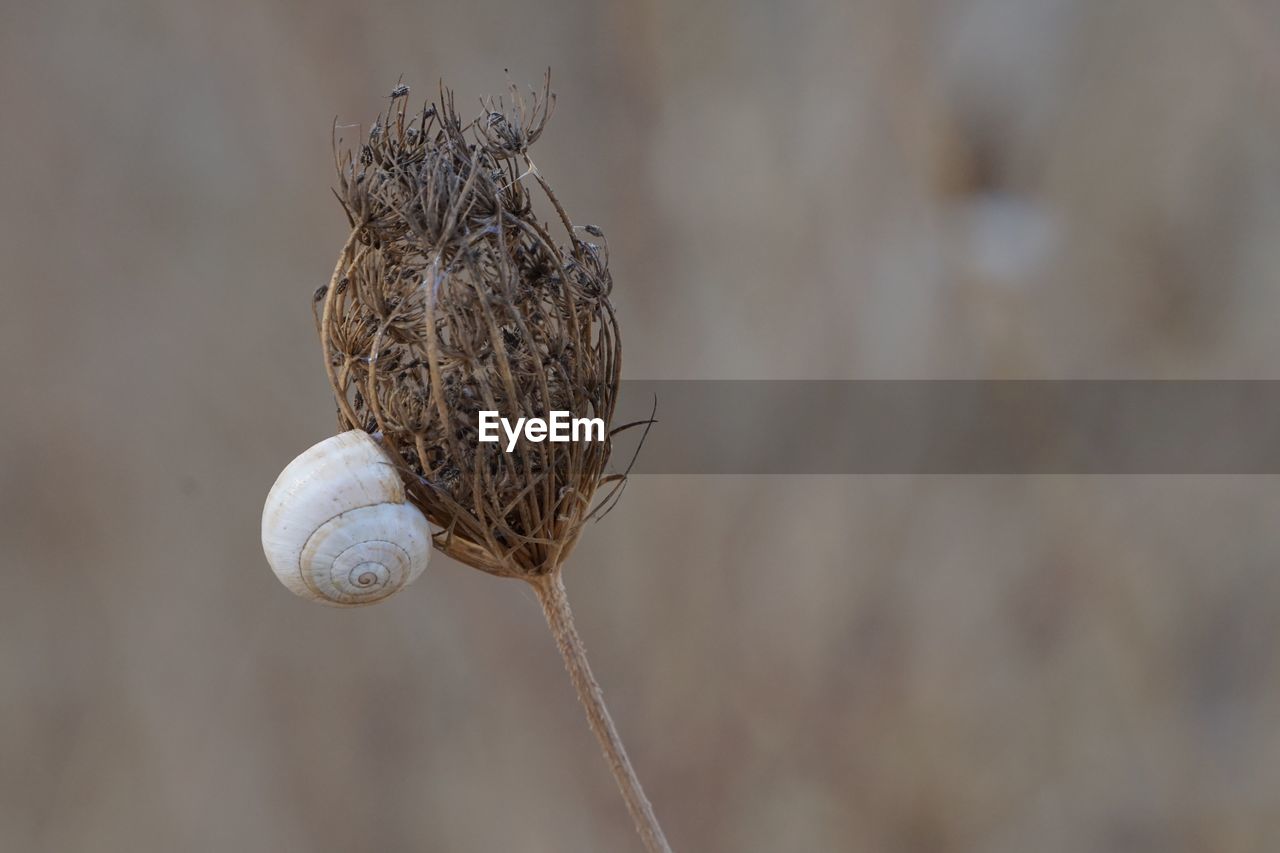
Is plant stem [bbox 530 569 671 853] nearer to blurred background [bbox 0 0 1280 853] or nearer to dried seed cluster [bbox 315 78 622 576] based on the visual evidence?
dried seed cluster [bbox 315 78 622 576]

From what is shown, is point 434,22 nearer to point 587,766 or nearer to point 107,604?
point 107,604

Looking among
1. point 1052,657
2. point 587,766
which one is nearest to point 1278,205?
point 1052,657

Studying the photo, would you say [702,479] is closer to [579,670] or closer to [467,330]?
[579,670]

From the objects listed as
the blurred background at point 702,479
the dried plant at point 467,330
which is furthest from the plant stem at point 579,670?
the blurred background at point 702,479

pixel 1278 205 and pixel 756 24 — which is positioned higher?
pixel 756 24

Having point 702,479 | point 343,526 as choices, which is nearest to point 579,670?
point 343,526

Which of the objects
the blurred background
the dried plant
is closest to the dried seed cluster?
the dried plant

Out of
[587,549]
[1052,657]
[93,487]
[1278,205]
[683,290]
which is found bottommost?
[1052,657]
